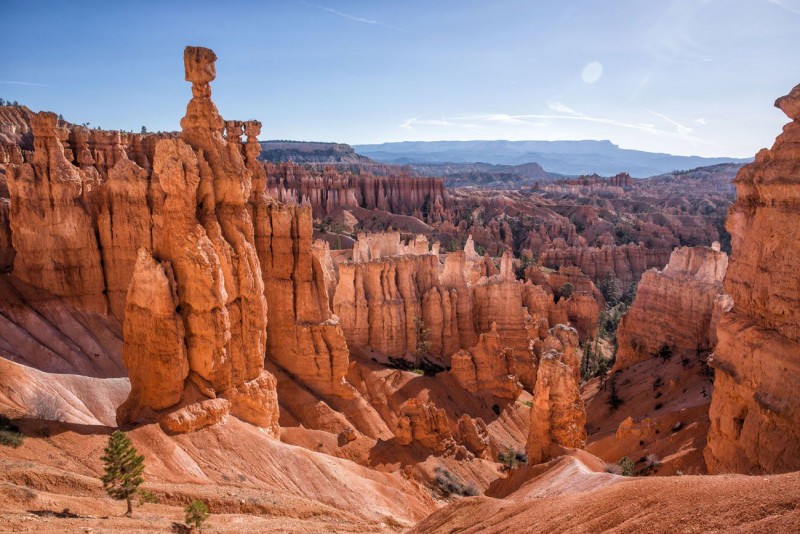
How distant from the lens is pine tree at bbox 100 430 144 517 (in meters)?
11.5

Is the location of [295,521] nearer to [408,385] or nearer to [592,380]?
[408,385]

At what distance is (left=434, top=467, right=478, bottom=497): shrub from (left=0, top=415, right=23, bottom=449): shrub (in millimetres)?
14514

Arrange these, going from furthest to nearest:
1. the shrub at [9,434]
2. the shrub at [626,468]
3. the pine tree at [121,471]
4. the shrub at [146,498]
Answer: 1. the shrub at [626,468]
2. the shrub at [9,434]
3. the shrub at [146,498]
4. the pine tree at [121,471]

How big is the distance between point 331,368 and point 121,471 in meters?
13.5

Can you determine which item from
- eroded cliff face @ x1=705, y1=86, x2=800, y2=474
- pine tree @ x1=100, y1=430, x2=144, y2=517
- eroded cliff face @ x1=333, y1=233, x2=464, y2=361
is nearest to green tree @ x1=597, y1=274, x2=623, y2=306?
eroded cliff face @ x1=333, y1=233, x2=464, y2=361

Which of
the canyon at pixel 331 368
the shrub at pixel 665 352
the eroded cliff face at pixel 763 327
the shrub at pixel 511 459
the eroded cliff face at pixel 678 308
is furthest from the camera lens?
the shrub at pixel 665 352

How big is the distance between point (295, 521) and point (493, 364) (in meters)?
20.5

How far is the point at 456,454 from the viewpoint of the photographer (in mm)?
24500

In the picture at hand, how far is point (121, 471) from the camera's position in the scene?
11.8 meters

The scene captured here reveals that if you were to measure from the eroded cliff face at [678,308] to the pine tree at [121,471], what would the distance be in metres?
32.3

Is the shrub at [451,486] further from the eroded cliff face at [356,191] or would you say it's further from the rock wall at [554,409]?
the eroded cliff face at [356,191]

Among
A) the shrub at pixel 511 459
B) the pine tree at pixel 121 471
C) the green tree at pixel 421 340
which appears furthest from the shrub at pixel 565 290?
the pine tree at pixel 121 471

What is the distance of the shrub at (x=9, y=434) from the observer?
41.1ft

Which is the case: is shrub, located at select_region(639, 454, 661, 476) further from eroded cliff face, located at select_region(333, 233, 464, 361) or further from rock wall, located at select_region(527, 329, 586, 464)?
eroded cliff face, located at select_region(333, 233, 464, 361)
